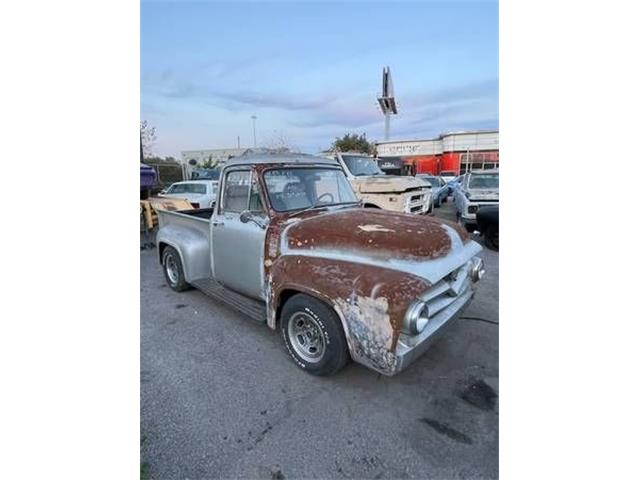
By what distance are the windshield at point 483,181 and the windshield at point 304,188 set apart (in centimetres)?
766

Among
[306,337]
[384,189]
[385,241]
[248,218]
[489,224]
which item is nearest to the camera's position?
[385,241]

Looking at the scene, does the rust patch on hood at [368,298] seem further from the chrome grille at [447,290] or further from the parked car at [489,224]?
the parked car at [489,224]

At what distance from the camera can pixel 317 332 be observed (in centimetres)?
305

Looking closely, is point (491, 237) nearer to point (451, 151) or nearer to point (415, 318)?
point (415, 318)

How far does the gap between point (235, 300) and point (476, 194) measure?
8376 millimetres

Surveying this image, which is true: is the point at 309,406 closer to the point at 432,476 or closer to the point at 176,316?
the point at 432,476

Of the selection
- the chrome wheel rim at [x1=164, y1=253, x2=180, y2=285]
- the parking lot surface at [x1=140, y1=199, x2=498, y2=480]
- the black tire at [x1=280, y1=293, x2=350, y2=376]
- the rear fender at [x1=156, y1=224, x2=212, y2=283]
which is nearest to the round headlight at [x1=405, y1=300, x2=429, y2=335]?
the black tire at [x1=280, y1=293, x2=350, y2=376]

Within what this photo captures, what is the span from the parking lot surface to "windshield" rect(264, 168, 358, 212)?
61.5 inches

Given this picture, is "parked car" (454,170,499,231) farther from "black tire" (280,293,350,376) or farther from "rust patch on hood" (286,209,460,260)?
"black tire" (280,293,350,376)

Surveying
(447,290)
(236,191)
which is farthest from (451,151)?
(447,290)

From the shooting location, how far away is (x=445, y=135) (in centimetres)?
3797
